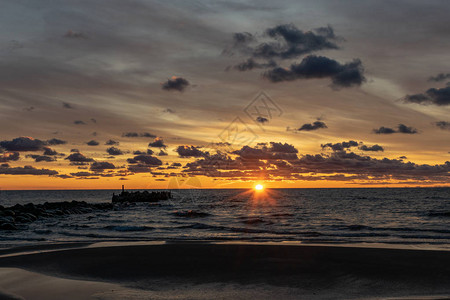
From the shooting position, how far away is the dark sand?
9227 millimetres

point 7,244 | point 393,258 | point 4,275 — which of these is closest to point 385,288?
point 393,258

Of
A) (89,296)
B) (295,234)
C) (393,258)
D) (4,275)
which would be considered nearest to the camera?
(89,296)

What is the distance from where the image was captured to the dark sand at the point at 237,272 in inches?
363

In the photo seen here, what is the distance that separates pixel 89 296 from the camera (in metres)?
8.81

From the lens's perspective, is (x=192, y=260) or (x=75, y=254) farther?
(x=75, y=254)

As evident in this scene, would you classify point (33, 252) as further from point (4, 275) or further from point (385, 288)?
point (385, 288)

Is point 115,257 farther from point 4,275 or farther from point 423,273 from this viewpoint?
point 423,273

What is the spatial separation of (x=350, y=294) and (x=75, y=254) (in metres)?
10.2

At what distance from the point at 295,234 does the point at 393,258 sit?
1043 cm

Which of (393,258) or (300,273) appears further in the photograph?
(393,258)

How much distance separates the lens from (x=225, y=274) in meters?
11.3

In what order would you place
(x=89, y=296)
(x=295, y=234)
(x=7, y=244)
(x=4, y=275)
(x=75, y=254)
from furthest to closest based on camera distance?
(x=295, y=234), (x=7, y=244), (x=75, y=254), (x=4, y=275), (x=89, y=296)

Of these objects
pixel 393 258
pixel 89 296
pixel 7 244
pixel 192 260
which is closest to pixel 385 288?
pixel 393 258

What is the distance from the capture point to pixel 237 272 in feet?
37.6
